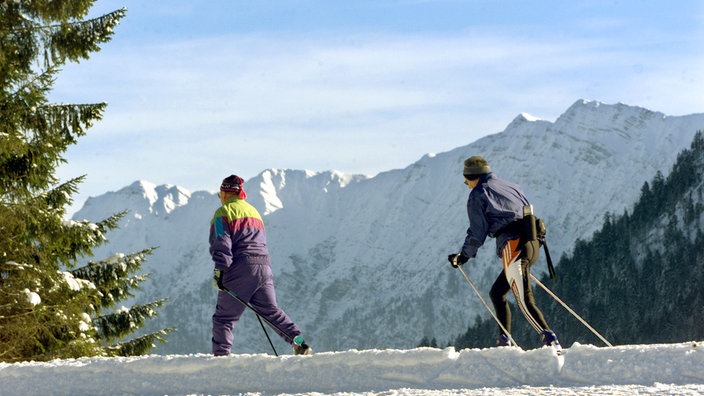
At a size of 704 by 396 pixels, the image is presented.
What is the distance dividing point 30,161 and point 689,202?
592ft

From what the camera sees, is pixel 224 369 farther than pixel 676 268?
No

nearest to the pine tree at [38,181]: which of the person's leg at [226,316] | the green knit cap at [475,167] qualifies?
the person's leg at [226,316]

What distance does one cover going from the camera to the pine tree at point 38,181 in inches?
579

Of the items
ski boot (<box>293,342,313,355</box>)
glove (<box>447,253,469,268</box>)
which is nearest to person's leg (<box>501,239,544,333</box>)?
glove (<box>447,253,469,268</box>)

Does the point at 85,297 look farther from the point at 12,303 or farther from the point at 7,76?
the point at 7,76

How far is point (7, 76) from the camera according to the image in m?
15.7

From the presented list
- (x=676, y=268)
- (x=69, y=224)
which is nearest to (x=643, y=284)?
(x=676, y=268)

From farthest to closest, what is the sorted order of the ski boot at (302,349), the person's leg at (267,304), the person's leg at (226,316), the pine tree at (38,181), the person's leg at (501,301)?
1. the pine tree at (38,181)
2. the person's leg at (267,304)
3. the person's leg at (501,301)
4. the person's leg at (226,316)
5. the ski boot at (302,349)

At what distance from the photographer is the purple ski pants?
10.0 m

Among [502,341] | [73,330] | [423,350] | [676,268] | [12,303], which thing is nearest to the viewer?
[423,350]

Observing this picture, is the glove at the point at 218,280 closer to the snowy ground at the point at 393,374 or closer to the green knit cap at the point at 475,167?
the snowy ground at the point at 393,374

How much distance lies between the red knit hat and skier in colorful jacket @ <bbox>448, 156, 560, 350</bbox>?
7.59ft

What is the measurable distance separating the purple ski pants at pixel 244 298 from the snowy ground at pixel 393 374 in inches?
62.1

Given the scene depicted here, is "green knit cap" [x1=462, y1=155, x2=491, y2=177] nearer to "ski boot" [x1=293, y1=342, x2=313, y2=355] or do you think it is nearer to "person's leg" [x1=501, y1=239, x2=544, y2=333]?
"person's leg" [x1=501, y1=239, x2=544, y2=333]
